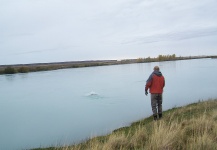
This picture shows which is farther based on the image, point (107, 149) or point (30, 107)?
point (30, 107)

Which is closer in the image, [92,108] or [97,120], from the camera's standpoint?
[97,120]

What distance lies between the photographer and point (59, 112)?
14.0m

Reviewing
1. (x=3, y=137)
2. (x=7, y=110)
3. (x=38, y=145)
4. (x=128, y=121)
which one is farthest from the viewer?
(x=7, y=110)

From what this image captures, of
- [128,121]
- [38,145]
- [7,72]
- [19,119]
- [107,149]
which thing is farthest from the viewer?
[7,72]

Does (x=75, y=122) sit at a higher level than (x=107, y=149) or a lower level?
lower

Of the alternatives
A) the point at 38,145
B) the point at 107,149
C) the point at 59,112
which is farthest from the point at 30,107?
the point at 107,149

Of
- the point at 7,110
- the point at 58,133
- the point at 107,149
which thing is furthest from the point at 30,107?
the point at 107,149

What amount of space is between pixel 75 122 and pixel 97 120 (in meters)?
0.97

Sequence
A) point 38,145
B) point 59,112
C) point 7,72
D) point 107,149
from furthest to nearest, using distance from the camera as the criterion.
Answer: point 7,72 → point 59,112 → point 38,145 → point 107,149

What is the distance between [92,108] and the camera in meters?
14.7

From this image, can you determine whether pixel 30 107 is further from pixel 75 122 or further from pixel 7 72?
pixel 7 72

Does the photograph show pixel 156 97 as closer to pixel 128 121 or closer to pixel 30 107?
pixel 128 121

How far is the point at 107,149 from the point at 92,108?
10.00m

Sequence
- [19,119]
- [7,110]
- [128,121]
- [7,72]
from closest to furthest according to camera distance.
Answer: [128,121]
[19,119]
[7,110]
[7,72]
